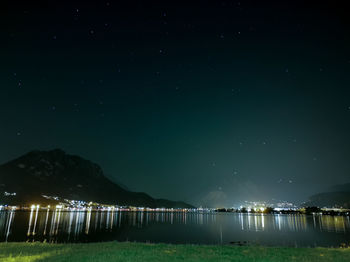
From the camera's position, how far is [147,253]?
72.8ft

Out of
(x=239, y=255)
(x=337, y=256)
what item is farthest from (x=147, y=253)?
(x=337, y=256)

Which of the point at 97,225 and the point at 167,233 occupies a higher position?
the point at 97,225

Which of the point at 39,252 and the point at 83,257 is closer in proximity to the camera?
the point at 83,257

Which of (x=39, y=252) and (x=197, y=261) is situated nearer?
(x=197, y=261)

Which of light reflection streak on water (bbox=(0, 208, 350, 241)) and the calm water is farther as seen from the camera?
light reflection streak on water (bbox=(0, 208, 350, 241))

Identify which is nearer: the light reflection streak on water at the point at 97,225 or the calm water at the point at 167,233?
the calm water at the point at 167,233

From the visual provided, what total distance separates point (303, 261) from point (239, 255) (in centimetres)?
496

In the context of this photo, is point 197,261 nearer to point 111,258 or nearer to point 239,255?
point 239,255

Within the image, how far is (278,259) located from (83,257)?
1504 centimetres

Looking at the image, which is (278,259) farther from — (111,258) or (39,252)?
(39,252)

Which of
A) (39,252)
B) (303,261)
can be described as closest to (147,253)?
(39,252)

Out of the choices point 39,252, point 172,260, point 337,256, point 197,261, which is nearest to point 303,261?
point 337,256

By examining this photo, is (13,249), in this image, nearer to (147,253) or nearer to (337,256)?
(147,253)

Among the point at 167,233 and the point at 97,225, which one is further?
the point at 97,225
